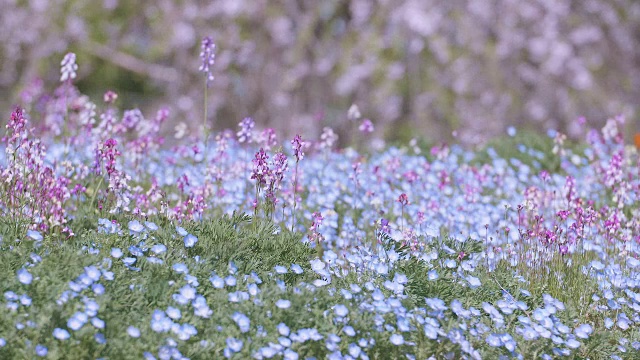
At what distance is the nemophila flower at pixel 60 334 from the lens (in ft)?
10.4

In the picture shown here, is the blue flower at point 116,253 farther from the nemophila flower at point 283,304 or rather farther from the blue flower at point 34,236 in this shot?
the nemophila flower at point 283,304

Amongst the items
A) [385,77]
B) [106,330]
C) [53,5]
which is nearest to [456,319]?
[106,330]

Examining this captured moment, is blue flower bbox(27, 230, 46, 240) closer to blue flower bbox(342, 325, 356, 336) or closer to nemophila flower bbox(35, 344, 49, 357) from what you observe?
nemophila flower bbox(35, 344, 49, 357)

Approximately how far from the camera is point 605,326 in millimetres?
4117

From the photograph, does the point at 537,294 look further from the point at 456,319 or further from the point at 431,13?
the point at 431,13

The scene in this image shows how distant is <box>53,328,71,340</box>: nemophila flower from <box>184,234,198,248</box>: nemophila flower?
82 cm

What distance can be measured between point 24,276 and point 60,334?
347 mm

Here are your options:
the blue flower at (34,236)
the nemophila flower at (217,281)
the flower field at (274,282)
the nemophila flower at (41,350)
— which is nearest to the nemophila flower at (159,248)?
the flower field at (274,282)

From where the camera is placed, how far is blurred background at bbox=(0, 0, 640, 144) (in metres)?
9.09

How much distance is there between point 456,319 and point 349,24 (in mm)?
5842

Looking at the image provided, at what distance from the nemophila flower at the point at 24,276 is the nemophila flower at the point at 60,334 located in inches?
11.3

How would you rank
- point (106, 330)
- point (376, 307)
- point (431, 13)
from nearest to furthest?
point (106, 330), point (376, 307), point (431, 13)

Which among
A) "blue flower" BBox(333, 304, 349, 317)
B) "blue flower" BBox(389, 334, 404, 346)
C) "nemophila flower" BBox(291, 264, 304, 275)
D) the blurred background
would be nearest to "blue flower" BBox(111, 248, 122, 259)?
"nemophila flower" BBox(291, 264, 304, 275)

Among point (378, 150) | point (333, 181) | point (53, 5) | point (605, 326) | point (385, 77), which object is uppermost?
point (53, 5)
